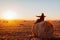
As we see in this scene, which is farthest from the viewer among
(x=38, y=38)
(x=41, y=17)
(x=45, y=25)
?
(x=41, y=17)

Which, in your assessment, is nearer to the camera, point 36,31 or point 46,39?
point 46,39

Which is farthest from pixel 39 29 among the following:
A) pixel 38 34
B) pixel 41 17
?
pixel 41 17

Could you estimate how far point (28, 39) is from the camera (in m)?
17.4

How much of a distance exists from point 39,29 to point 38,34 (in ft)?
1.99

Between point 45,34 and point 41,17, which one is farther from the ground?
point 41,17

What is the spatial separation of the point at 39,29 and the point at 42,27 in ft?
2.28

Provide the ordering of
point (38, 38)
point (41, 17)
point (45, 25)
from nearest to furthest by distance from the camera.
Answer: point (45, 25) < point (38, 38) < point (41, 17)

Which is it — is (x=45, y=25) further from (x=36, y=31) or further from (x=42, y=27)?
(x=36, y=31)

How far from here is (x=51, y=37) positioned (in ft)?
57.5

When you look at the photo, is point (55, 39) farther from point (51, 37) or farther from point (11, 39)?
point (11, 39)

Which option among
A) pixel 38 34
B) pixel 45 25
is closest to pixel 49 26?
pixel 45 25

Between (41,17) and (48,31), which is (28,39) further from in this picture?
(41,17)

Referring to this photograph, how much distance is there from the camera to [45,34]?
17.0 meters

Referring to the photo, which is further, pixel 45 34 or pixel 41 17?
pixel 41 17
